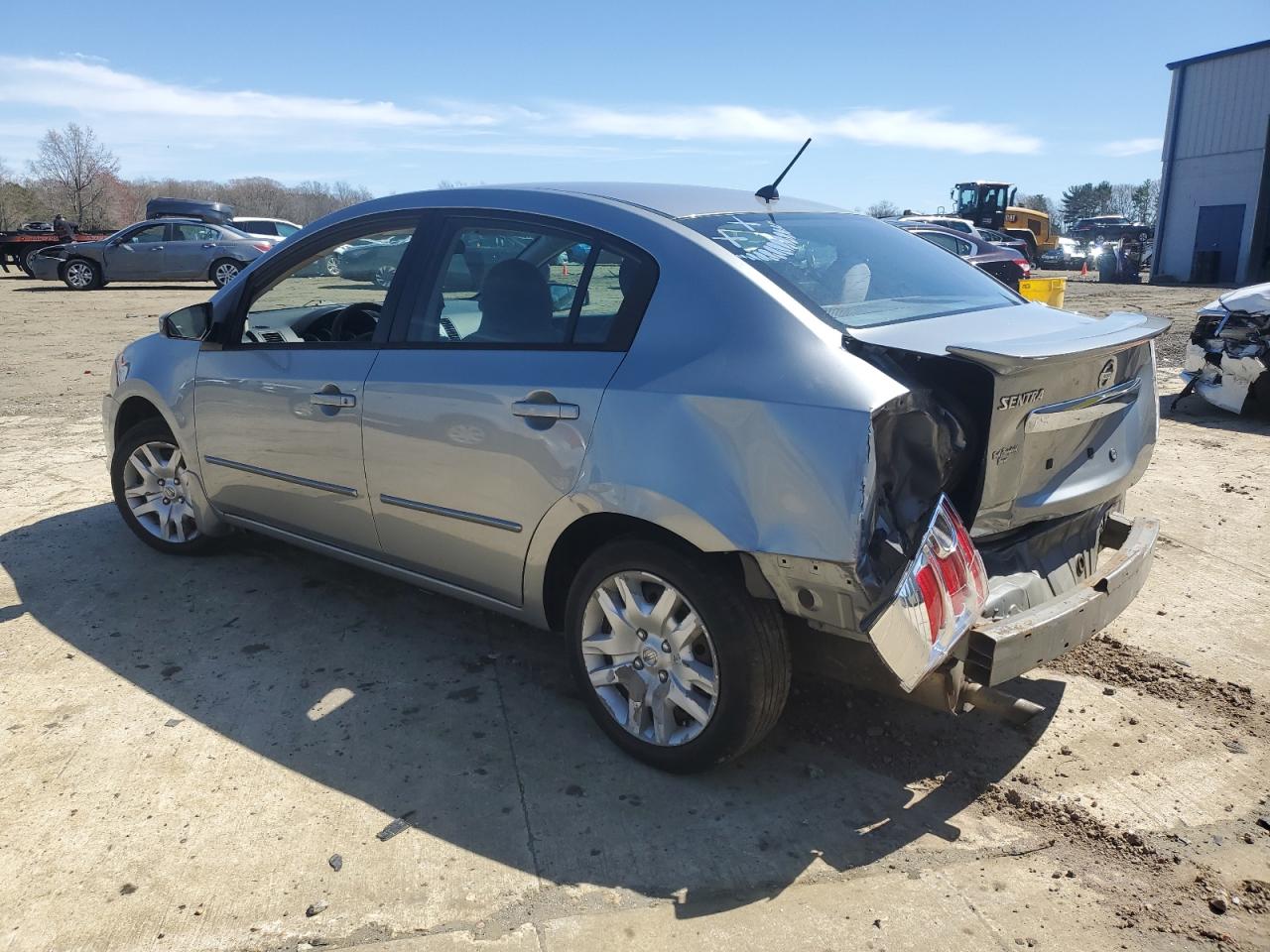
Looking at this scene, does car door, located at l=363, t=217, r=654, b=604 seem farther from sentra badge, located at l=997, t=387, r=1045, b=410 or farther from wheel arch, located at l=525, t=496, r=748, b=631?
sentra badge, located at l=997, t=387, r=1045, b=410

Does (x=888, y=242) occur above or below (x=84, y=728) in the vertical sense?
above

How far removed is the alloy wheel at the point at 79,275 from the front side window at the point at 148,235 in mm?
1454

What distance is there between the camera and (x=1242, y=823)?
9.27ft

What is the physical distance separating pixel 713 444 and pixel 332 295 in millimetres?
2279

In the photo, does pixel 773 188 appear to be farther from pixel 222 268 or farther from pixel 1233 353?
pixel 222 268

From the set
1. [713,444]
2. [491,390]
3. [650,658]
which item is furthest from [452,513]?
[713,444]

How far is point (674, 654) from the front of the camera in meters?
2.93

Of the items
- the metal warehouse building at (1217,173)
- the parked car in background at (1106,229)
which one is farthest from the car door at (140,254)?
the parked car in background at (1106,229)

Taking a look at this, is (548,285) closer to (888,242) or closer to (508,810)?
(888,242)

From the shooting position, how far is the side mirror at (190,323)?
4402mm

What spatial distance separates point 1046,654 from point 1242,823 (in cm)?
74

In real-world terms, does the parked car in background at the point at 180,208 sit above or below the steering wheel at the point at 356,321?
above

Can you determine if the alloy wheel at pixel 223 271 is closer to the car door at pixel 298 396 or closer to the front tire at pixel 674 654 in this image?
the car door at pixel 298 396

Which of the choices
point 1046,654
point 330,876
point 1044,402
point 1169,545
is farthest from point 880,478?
point 1169,545
